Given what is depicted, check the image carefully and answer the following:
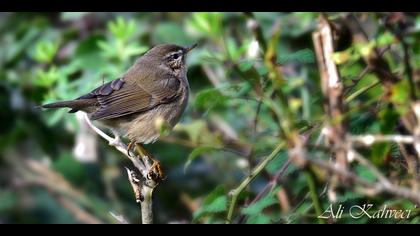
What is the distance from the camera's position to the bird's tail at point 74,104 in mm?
4652

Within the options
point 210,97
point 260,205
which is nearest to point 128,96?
point 210,97

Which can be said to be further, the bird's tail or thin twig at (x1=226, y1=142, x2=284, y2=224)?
A: the bird's tail

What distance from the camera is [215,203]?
3678mm

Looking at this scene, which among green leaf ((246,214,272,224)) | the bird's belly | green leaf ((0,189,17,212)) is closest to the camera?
green leaf ((246,214,272,224))

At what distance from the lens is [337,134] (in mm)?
2240

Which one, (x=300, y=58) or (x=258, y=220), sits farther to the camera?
(x=258, y=220)

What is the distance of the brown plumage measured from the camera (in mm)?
5125

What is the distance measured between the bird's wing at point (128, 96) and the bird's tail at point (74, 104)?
44 millimetres

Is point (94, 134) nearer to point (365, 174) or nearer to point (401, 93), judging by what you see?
point (365, 174)

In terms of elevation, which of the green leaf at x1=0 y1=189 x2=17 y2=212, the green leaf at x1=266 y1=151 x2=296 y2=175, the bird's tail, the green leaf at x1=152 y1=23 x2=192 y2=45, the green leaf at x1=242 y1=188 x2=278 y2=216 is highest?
the green leaf at x1=152 y1=23 x2=192 y2=45

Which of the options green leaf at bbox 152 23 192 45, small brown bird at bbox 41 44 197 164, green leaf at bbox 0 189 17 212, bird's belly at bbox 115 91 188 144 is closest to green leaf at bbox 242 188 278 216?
small brown bird at bbox 41 44 197 164

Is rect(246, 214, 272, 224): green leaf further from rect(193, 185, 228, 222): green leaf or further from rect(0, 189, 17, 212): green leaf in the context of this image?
rect(0, 189, 17, 212): green leaf

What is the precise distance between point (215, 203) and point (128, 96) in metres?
1.96

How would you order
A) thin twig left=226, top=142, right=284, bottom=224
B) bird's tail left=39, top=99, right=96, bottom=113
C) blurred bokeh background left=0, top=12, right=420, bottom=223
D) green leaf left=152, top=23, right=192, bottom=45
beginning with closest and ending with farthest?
thin twig left=226, top=142, right=284, bottom=224 → bird's tail left=39, top=99, right=96, bottom=113 → blurred bokeh background left=0, top=12, right=420, bottom=223 → green leaf left=152, top=23, right=192, bottom=45
